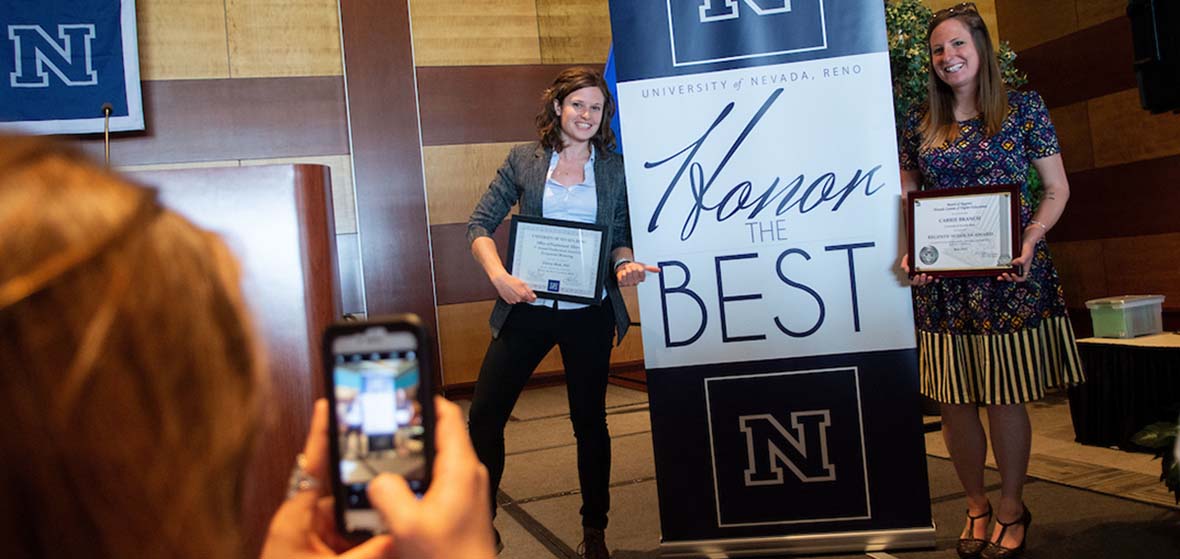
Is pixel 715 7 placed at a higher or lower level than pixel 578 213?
higher

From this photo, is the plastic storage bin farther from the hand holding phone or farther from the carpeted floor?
the hand holding phone

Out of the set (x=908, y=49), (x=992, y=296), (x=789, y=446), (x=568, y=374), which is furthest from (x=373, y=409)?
(x=908, y=49)

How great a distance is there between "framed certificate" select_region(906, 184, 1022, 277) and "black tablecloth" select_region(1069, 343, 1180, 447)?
1.30 metres

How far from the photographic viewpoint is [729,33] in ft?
8.46

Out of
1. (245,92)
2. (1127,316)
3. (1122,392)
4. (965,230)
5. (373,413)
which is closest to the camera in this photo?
(373,413)

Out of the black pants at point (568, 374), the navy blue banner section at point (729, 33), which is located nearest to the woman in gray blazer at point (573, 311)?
the black pants at point (568, 374)

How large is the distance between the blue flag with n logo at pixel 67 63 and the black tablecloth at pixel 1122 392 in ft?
17.3

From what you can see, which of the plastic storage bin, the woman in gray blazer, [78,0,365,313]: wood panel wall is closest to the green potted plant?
the plastic storage bin

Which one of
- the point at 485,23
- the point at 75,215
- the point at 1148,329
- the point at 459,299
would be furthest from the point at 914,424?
the point at 485,23

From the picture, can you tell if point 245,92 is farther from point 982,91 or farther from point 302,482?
point 302,482

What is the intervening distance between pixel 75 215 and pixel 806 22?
2428 millimetres

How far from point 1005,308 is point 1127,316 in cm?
161

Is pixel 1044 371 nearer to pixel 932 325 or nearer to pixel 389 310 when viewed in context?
pixel 932 325

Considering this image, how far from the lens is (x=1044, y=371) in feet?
8.20
